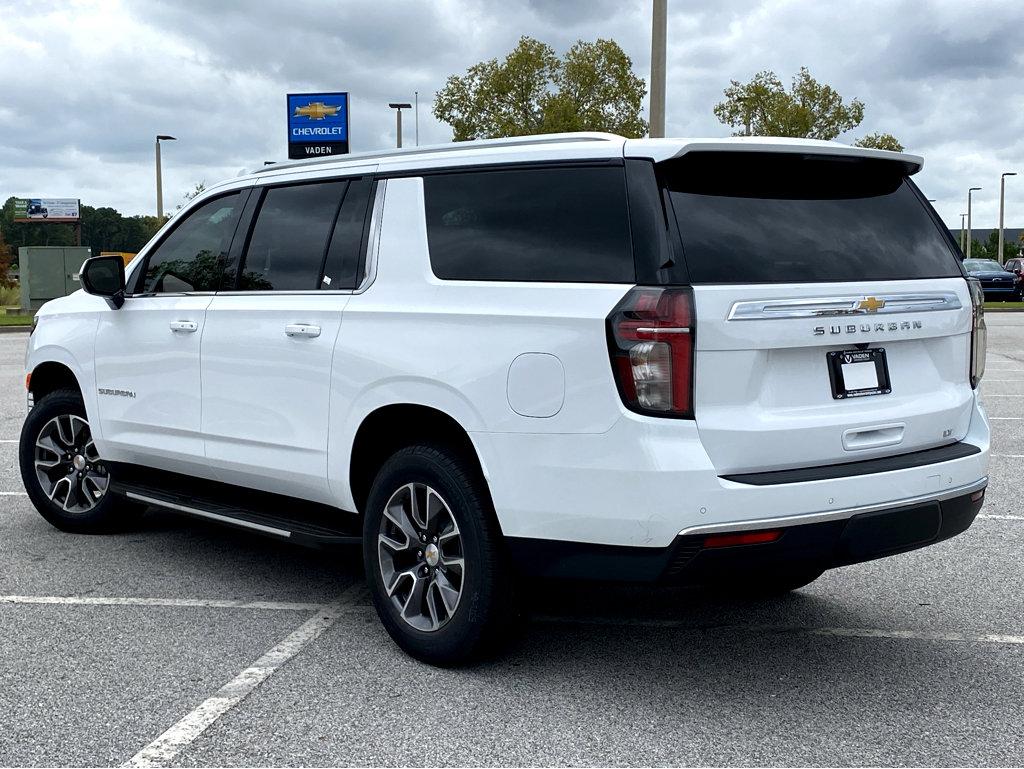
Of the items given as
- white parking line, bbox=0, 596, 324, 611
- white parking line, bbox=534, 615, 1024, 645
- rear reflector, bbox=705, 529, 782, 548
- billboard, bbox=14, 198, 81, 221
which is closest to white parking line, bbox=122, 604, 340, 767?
white parking line, bbox=0, 596, 324, 611

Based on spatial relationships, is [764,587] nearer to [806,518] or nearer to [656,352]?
A: [806,518]

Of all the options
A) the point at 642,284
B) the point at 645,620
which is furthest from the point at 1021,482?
the point at 642,284

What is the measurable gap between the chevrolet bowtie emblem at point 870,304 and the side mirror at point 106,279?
3644 mm

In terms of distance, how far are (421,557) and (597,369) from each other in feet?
3.69

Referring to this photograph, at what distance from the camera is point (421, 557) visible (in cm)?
439

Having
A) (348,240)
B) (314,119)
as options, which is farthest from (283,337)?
(314,119)

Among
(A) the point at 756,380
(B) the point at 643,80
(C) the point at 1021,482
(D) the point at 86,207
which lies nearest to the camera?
(A) the point at 756,380

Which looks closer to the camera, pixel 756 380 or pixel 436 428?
pixel 756 380

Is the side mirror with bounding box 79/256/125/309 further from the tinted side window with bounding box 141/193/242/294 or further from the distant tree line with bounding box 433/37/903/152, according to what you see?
the distant tree line with bounding box 433/37/903/152

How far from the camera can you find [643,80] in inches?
1565

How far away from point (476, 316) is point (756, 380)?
98 cm

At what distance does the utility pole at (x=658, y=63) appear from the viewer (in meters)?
13.8

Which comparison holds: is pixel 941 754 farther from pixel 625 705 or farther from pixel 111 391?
pixel 111 391

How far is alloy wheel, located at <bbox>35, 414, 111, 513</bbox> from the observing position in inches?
253
